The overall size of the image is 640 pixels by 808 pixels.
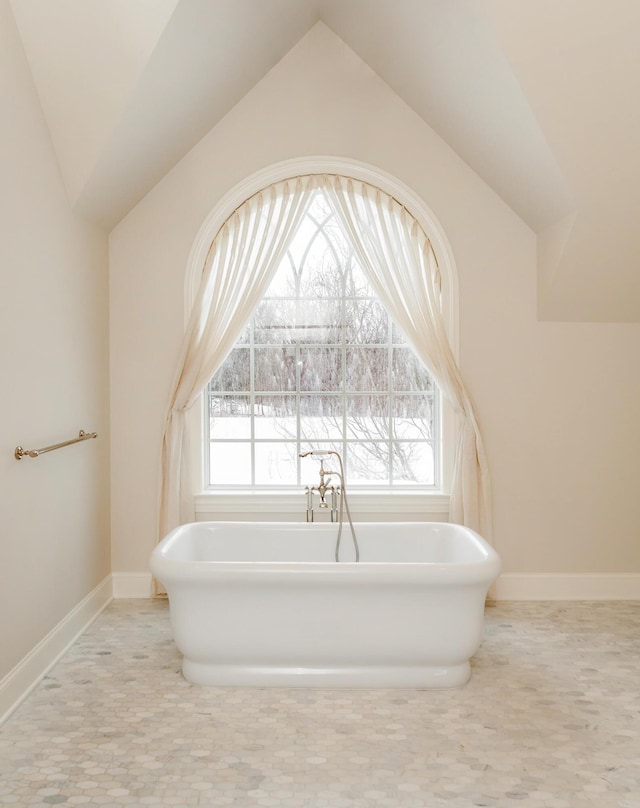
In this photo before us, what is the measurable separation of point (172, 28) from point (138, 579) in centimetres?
274

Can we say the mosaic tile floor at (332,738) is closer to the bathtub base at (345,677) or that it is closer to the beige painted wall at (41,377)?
the bathtub base at (345,677)

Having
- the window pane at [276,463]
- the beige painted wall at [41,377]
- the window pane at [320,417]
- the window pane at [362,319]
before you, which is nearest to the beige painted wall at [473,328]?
the beige painted wall at [41,377]

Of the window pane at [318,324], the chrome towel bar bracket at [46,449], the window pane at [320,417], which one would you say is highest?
the window pane at [318,324]

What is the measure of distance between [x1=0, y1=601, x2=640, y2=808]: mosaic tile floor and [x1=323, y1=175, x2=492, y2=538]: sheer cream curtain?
88 cm

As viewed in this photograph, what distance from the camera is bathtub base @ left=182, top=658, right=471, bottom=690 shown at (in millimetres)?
2881

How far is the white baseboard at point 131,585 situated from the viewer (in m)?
4.01

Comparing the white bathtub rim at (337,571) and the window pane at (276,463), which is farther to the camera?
the window pane at (276,463)

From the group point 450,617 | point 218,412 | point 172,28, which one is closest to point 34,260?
point 172,28

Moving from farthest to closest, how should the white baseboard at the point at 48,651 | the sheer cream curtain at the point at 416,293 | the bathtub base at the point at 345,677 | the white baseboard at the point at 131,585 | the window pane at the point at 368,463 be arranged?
the window pane at the point at 368,463 < the white baseboard at the point at 131,585 < the sheer cream curtain at the point at 416,293 < the bathtub base at the point at 345,677 < the white baseboard at the point at 48,651

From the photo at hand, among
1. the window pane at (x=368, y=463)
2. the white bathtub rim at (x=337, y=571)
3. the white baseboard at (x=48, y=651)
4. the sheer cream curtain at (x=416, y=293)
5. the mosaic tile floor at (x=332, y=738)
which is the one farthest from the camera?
the window pane at (x=368, y=463)

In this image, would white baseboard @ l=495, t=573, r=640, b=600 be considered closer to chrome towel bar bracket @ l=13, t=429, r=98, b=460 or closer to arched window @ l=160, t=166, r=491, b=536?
arched window @ l=160, t=166, r=491, b=536

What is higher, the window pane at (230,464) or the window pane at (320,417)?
the window pane at (320,417)

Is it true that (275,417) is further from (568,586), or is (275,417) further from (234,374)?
(568,586)

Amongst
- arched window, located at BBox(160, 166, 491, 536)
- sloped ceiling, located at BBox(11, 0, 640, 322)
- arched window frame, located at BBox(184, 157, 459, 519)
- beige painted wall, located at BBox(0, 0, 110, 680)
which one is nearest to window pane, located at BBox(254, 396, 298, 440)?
arched window, located at BBox(160, 166, 491, 536)
